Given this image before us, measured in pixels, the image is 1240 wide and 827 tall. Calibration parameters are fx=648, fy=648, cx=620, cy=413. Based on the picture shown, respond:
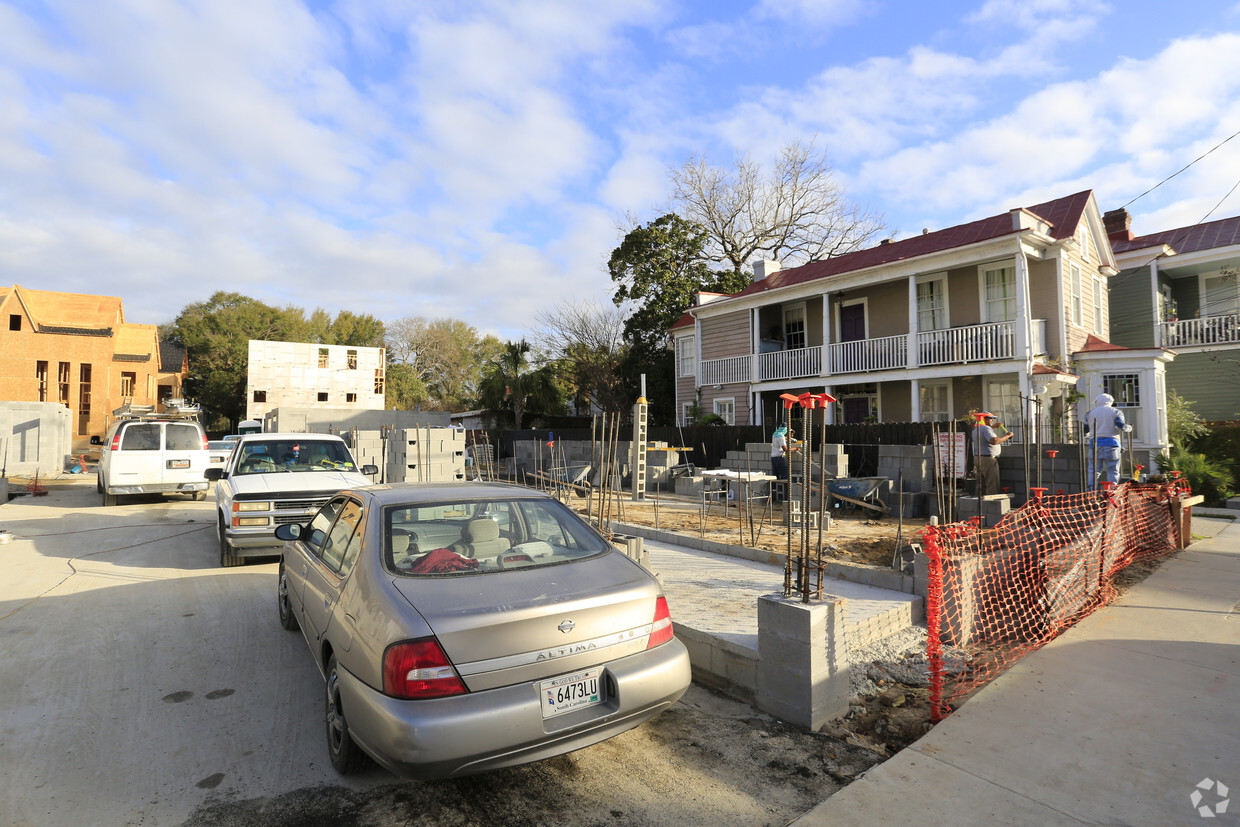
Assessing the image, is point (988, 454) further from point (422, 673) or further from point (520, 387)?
point (520, 387)

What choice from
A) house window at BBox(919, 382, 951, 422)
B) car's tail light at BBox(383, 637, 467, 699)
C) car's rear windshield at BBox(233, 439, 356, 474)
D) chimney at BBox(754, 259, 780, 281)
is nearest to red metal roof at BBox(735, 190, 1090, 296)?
chimney at BBox(754, 259, 780, 281)

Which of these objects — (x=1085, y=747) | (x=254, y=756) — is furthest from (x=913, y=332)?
(x=254, y=756)

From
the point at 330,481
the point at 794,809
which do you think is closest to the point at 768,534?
the point at 330,481

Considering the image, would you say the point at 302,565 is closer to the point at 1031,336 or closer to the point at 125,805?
the point at 125,805

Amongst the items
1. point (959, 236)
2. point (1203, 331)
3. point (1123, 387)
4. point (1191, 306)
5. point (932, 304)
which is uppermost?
point (959, 236)

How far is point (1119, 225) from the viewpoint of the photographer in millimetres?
22234

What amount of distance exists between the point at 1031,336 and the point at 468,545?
15.5 metres

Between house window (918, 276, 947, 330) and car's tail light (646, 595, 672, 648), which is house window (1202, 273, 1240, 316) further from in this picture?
car's tail light (646, 595, 672, 648)

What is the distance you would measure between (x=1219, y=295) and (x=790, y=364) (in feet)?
41.4

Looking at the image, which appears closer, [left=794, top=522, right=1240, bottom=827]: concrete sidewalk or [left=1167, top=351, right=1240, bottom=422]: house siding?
[left=794, top=522, right=1240, bottom=827]: concrete sidewalk

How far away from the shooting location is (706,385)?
22.9 m

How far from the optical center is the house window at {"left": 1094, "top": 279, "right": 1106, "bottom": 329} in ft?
58.9

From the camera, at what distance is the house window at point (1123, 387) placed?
1623 centimetres

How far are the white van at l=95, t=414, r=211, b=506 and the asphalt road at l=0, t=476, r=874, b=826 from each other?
827cm
